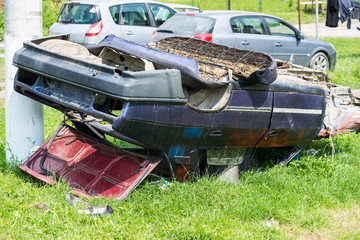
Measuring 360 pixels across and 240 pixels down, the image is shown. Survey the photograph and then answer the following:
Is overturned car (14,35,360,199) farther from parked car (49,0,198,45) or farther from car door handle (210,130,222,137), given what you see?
parked car (49,0,198,45)

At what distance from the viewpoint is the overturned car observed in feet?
13.9

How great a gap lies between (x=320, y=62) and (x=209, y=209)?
9.36 metres

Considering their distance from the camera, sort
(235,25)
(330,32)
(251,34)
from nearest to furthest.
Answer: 1. (235,25)
2. (251,34)
3. (330,32)

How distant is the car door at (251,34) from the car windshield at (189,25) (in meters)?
0.69

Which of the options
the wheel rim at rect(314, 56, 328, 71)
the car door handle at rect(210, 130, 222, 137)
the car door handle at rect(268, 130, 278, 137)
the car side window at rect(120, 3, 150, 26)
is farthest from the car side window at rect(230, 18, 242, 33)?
the car door handle at rect(210, 130, 222, 137)

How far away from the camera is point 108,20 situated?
12391 mm

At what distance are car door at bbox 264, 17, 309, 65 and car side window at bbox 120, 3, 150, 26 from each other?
10.1 ft

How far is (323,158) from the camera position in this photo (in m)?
5.92

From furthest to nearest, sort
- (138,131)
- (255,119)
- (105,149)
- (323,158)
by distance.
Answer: (323,158)
(105,149)
(255,119)
(138,131)

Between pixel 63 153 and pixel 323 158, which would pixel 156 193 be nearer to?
pixel 63 153

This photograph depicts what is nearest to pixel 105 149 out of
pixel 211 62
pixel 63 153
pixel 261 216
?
pixel 63 153

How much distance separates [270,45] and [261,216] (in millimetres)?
7956

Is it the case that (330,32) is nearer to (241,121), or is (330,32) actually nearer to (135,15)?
(135,15)

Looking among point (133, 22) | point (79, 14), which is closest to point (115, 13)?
point (133, 22)
